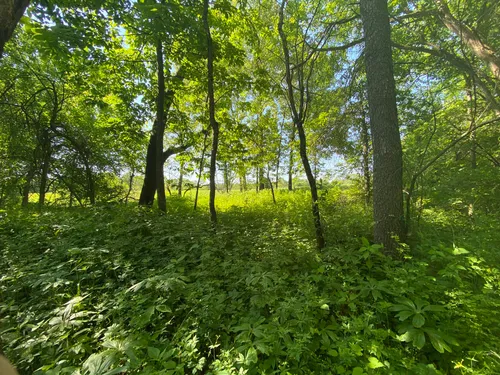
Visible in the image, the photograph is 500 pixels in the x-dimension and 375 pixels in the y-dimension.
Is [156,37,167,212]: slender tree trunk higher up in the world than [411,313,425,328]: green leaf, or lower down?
higher up

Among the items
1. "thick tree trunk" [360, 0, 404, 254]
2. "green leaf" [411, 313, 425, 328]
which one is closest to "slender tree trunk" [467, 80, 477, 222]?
"thick tree trunk" [360, 0, 404, 254]

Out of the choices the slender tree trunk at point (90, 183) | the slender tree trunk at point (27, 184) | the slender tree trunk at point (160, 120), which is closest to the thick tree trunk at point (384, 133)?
the slender tree trunk at point (160, 120)

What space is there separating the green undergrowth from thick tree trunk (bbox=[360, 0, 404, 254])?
512 mm

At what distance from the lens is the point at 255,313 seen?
76.7 inches

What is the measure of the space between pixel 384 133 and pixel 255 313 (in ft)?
9.84

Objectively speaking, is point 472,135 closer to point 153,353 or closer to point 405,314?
point 405,314

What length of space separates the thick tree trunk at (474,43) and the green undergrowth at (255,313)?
3069 mm

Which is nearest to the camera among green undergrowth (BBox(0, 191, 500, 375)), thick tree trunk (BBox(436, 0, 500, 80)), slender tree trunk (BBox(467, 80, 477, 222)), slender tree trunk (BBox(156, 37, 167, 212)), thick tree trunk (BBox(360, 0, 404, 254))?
green undergrowth (BBox(0, 191, 500, 375))

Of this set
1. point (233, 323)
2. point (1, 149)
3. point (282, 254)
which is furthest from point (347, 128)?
point (1, 149)

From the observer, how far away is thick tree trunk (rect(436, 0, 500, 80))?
383 cm

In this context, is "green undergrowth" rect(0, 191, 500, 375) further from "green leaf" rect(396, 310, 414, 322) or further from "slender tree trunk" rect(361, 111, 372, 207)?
"slender tree trunk" rect(361, 111, 372, 207)

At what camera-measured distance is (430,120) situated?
408 centimetres

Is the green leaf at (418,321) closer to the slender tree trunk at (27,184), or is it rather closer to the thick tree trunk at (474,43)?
the thick tree trunk at (474,43)

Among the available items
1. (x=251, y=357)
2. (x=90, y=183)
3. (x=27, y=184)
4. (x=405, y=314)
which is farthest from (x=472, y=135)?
(x=27, y=184)
